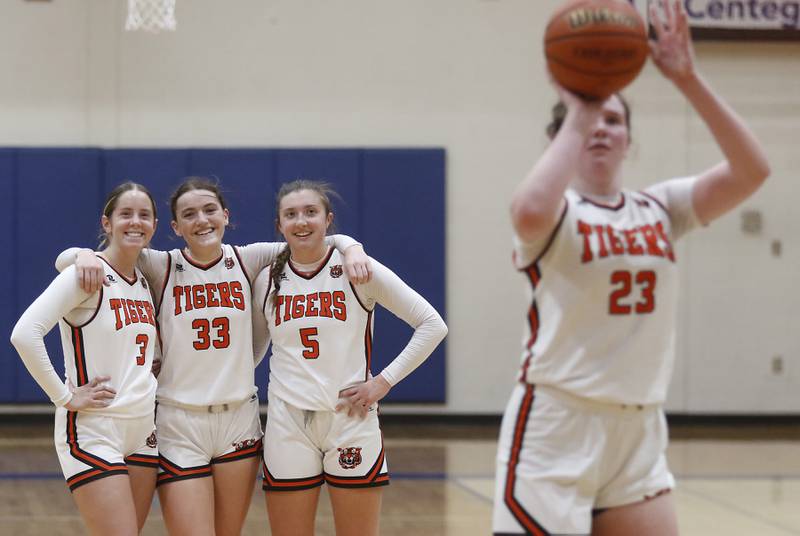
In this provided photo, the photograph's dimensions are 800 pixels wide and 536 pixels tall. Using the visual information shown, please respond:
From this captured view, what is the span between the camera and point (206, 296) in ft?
13.6

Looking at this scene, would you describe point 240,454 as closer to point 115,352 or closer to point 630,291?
point 115,352

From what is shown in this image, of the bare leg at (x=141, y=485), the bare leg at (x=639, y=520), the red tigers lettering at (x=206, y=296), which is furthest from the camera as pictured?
the red tigers lettering at (x=206, y=296)

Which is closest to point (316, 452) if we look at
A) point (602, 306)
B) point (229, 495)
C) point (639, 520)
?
point (229, 495)

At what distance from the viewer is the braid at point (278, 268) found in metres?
4.18

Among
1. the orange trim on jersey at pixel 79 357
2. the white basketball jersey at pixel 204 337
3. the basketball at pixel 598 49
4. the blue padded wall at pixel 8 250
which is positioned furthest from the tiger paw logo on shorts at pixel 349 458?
the blue padded wall at pixel 8 250

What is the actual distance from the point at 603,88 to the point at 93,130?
26.4 ft

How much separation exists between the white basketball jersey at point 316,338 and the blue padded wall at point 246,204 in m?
5.51

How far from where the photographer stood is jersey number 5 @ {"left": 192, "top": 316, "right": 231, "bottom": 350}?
13.4 ft

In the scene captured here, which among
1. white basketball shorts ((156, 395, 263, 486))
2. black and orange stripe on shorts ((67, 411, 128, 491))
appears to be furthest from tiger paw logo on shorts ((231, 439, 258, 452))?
black and orange stripe on shorts ((67, 411, 128, 491))

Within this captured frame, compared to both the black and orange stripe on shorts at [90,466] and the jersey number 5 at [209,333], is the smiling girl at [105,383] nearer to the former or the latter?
the black and orange stripe on shorts at [90,466]

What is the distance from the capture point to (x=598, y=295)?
8.60 feet

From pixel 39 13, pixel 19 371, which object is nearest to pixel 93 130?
pixel 39 13

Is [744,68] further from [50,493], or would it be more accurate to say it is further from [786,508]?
[50,493]

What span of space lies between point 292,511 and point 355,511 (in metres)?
0.23
